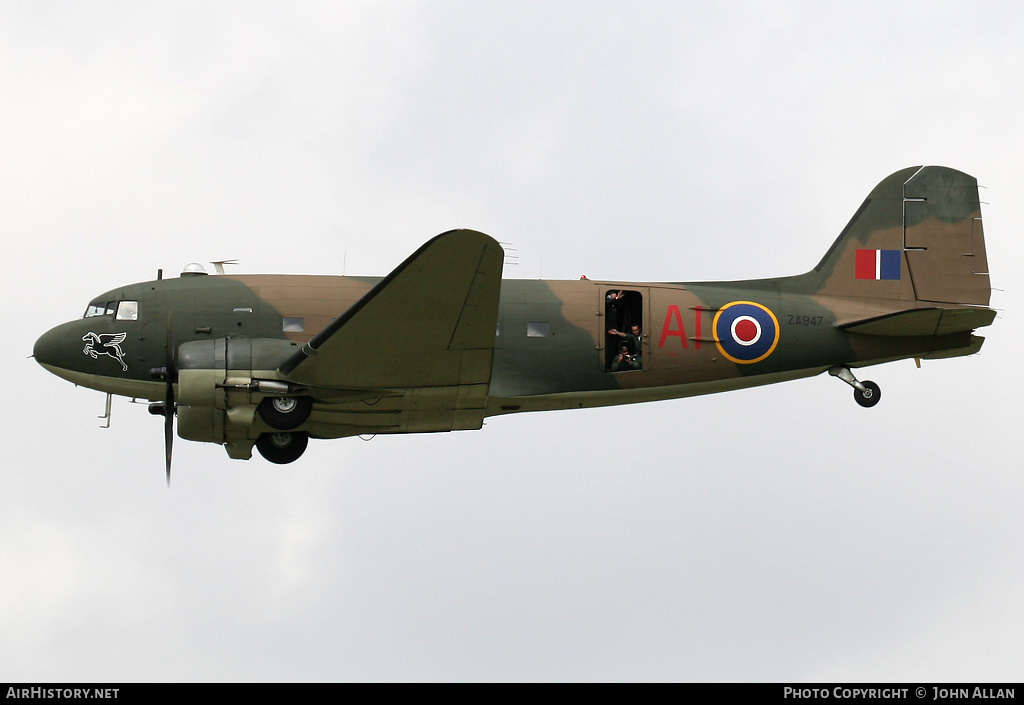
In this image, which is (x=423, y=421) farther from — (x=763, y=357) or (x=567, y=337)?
(x=763, y=357)

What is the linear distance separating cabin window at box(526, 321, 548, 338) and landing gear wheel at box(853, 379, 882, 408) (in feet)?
18.1

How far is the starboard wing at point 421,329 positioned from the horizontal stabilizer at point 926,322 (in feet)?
22.3

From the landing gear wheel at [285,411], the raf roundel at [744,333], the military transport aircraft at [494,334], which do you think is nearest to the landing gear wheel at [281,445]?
the military transport aircraft at [494,334]

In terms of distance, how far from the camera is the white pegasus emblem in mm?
23297

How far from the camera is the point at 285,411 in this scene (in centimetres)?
2242

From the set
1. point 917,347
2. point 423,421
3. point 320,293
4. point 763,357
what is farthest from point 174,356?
point 917,347

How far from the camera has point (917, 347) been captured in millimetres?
24938

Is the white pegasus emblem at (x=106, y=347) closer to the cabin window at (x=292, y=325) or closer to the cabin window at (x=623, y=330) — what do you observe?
the cabin window at (x=292, y=325)

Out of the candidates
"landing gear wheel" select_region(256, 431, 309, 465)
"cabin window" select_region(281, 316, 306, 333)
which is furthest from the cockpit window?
"landing gear wheel" select_region(256, 431, 309, 465)

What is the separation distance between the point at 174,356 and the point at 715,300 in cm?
888

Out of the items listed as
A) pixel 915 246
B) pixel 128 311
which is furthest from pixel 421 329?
pixel 915 246

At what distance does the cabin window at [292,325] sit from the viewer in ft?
76.6

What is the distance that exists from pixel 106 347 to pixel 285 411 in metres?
3.25

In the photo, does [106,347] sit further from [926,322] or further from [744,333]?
[926,322]
